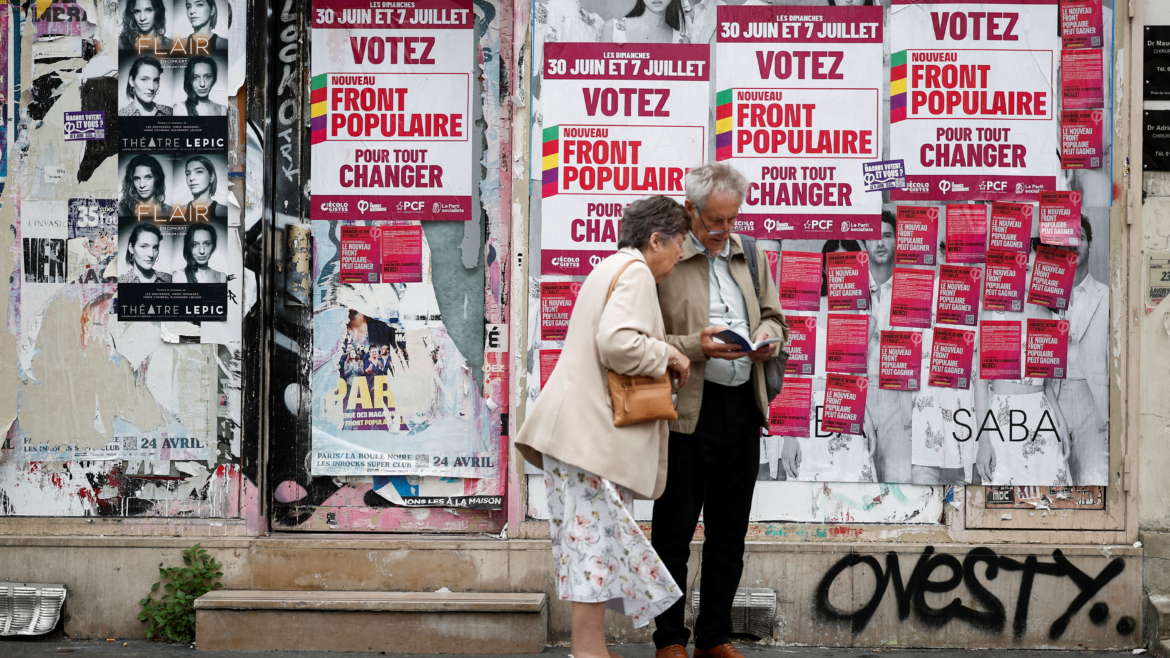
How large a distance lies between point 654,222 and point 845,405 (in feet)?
6.01

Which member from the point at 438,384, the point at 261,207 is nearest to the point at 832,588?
the point at 438,384

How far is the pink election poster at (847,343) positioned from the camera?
4.90m

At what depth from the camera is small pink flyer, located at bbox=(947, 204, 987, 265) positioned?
4.86 meters

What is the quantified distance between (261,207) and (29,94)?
1.36 m

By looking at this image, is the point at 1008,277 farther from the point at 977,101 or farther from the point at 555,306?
the point at 555,306

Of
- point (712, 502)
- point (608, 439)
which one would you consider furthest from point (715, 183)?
point (712, 502)

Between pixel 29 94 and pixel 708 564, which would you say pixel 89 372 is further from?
pixel 708 564

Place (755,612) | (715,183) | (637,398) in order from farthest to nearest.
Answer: (755,612) → (715,183) → (637,398)

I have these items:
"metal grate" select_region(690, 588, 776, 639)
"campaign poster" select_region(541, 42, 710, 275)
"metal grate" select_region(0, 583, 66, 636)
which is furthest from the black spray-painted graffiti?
"metal grate" select_region(0, 583, 66, 636)

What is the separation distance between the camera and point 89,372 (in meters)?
5.09

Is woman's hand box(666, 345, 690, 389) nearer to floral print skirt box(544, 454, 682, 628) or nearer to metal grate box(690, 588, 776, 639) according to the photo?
floral print skirt box(544, 454, 682, 628)

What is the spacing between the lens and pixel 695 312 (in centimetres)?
381

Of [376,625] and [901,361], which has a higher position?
[901,361]

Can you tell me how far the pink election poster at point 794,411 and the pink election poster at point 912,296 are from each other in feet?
1.87
